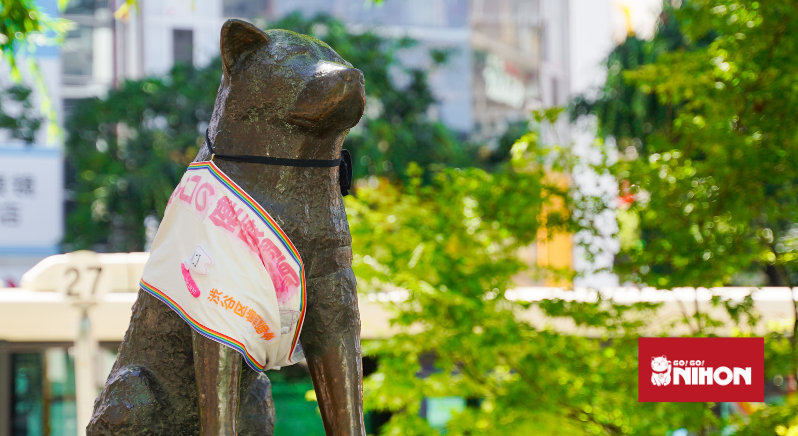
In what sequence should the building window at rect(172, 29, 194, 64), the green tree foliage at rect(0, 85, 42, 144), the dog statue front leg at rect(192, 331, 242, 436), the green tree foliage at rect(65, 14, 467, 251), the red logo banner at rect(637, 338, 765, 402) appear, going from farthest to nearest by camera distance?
the building window at rect(172, 29, 194, 64), the green tree foliage at rect(0, 85, 42, 144), the green tree foliage at rect(65, 14, 467, 251), the red logo banner at rect(637, 338, 765, 402), the dog statue front leg at rect(192, 331, 242, 436)

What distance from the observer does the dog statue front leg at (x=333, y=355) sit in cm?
160

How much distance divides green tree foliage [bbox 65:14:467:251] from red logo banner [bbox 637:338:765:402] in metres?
7.45

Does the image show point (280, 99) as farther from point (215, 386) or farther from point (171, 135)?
point (171, 135)

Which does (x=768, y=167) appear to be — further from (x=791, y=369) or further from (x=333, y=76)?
(x=333, y=76)

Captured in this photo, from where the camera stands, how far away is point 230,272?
1.50 meters

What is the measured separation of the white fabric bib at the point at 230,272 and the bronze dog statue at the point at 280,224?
0.15 feet

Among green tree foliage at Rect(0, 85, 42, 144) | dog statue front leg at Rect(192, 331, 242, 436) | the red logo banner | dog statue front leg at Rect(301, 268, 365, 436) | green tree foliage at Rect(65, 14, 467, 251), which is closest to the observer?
dog statue front leg at Rect(192, 331, 242, 436)

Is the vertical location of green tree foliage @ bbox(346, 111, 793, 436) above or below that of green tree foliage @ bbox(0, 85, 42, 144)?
below

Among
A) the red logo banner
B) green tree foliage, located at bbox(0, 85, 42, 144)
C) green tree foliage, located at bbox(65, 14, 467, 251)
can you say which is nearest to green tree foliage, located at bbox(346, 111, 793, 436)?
the red logo banner

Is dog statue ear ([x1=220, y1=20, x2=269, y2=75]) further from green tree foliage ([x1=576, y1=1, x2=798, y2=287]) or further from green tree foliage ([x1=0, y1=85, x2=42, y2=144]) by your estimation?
green tree foliage ([x1=0, y1=85, x2=42, y2=144])

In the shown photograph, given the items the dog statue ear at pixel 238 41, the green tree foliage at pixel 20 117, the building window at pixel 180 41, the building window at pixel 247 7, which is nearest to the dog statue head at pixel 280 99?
the dog statue ear at pixel 238 41

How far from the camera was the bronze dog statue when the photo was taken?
1553 mm

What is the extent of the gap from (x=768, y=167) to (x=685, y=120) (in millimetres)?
501

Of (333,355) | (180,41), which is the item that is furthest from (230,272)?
(180,41)
